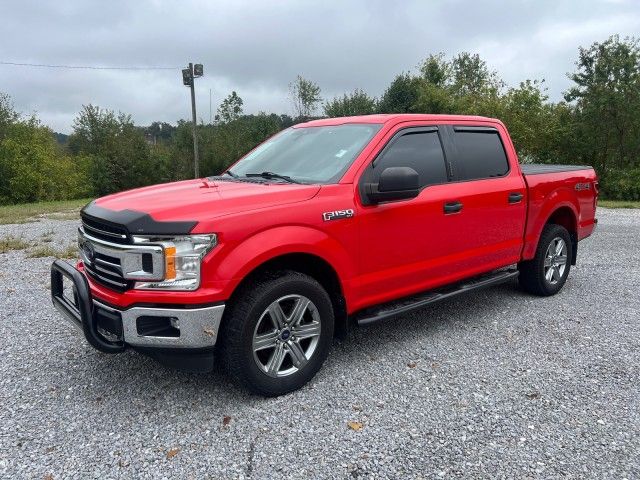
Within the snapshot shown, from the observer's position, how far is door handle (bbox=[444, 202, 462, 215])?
421 centimetres

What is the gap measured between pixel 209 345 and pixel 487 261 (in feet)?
9.33

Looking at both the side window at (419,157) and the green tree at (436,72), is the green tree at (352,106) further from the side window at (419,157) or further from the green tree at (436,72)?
the side window at (419,157)

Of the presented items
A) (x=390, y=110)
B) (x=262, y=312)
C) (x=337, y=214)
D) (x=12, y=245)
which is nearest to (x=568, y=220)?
(x=337, y=214)

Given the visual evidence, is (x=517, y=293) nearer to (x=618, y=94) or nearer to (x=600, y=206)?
(x=600, y=206)

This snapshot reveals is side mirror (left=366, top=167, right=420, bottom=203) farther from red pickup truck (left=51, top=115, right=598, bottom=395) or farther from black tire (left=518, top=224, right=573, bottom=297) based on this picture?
black tire (left=518, top=224, right=573, bottom=297)

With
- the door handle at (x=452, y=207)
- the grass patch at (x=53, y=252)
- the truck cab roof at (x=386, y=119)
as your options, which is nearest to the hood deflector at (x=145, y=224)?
the truck cab roof at (x=386, y=119)

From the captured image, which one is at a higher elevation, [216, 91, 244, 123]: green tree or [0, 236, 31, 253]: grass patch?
[216, 91, 244, 123]: green tree

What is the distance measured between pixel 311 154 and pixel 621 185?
2174cm

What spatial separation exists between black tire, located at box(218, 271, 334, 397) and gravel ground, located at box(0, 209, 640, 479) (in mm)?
146

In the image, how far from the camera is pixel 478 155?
4.78 meters

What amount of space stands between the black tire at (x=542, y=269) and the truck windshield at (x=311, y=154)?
100 inches

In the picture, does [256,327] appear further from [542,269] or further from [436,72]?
[436,72]

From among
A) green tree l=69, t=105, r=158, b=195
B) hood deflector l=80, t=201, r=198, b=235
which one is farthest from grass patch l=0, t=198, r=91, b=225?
green tree l=69, t=105, r=158, b=195

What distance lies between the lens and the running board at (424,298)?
3.85 meters
